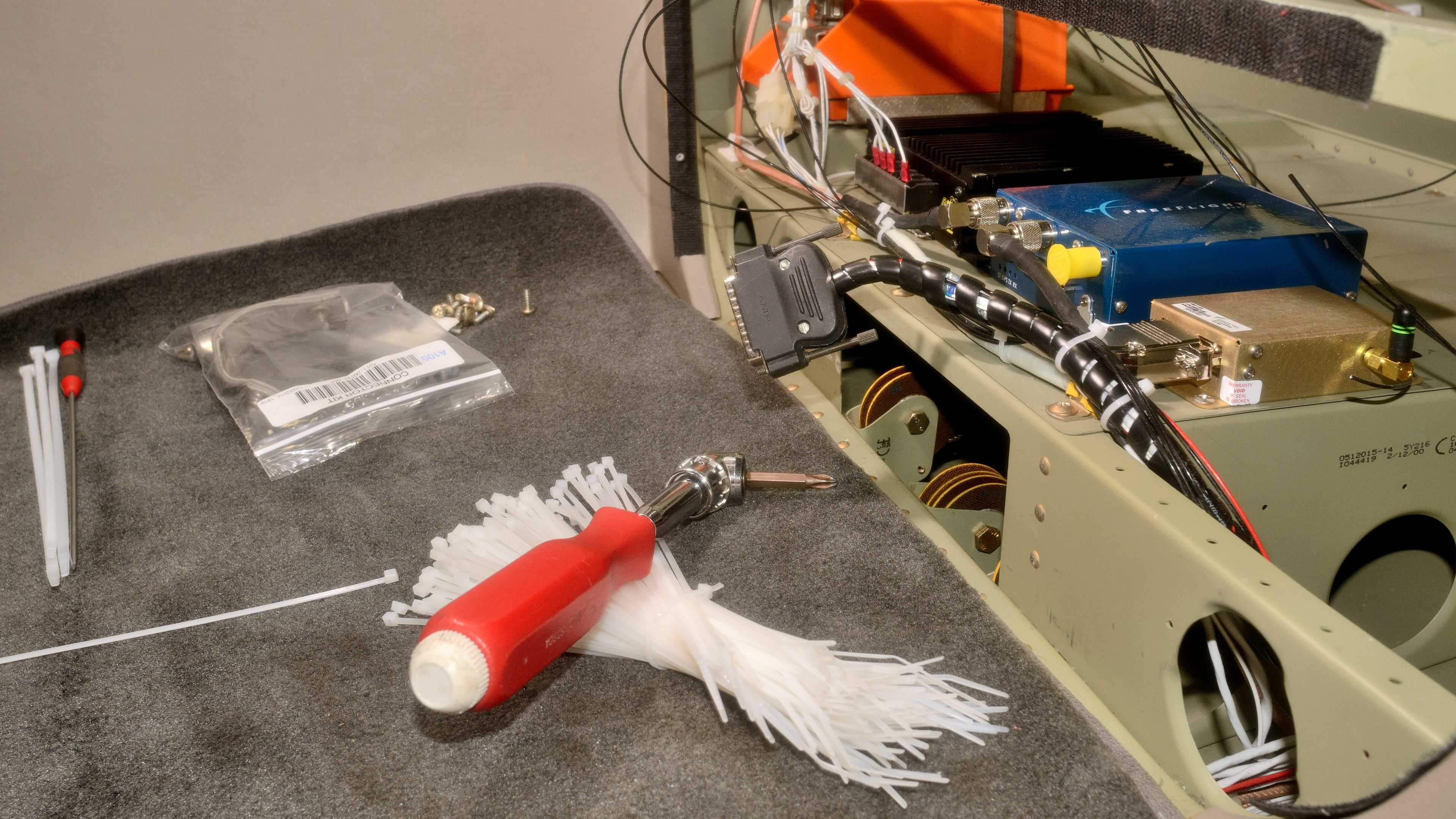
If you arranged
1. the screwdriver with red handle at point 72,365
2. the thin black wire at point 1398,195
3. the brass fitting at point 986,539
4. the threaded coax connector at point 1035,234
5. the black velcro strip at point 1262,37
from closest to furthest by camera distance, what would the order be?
the black velcro strip at point 1262,37 < the threaded coax connector at point 1035,234 < the brass fitting at point 986,539 < the thin black wire at point 1398,195 < the screwdriver with red handle at point 72,365

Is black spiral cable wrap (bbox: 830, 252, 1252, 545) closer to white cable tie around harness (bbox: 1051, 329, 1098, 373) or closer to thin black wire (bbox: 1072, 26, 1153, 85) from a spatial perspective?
white cable tie around harness (bbox: 1051, 329, 1098, 373)

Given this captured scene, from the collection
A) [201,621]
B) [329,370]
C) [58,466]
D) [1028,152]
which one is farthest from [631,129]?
[201,621]

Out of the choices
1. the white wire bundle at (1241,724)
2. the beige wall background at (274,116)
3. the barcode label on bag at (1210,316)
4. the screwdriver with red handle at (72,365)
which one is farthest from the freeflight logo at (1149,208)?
the screwdriver with red handle at (72,365)

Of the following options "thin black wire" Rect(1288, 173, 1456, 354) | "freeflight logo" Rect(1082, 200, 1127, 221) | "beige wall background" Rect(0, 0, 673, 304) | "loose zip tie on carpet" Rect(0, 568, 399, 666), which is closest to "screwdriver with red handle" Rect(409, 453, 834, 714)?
"loose zip tie on carpet" Rect(0, 568, 399, 666)

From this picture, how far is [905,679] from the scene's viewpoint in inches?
21.3

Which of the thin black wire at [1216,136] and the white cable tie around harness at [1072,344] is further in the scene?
the thin black wire at [1216,136]

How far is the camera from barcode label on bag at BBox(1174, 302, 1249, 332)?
0.57 meters

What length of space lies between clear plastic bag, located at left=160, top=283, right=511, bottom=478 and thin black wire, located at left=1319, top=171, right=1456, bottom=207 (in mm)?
856

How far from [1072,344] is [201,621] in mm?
633

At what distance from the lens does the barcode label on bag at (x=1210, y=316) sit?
0.57 metres

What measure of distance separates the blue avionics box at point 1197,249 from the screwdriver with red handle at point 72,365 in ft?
3.09

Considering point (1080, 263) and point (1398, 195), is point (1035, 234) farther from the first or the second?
point (1398, 195)

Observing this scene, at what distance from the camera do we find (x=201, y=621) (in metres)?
0.67

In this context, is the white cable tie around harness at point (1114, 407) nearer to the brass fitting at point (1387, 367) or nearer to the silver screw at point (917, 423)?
the brass fitting at point (1387, 367)
